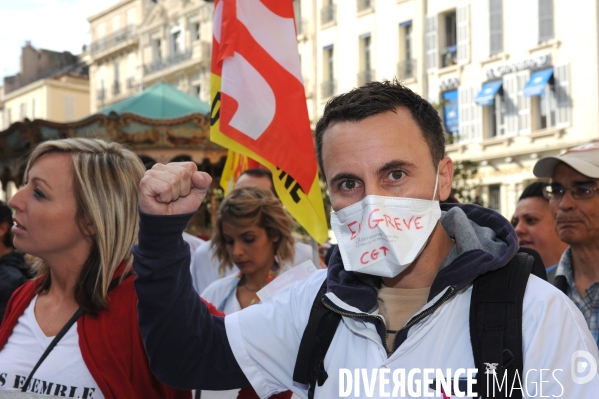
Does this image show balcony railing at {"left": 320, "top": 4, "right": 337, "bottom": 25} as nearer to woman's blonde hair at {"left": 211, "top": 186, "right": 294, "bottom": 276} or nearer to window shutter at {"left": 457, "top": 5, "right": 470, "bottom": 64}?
window shutter at {"left": 457, "top": 5, "right": 470, "bottom": 64}

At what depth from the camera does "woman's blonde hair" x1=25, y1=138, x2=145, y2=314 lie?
3.16 m

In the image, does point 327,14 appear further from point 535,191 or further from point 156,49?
point 535,191

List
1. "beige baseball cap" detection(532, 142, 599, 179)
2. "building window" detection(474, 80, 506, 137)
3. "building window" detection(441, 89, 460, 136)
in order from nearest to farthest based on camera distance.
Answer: "beige baseball cap" detection(532, 142, 599, 179) < "building window" detection(474, 80, 506, 137) < "building window" detection(441, 89, 460, 136)

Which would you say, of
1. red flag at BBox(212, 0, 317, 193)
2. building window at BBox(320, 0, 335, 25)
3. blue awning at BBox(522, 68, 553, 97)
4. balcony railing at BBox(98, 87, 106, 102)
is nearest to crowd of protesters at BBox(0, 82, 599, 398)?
red flag at BBox(212, 0, 317, 193)

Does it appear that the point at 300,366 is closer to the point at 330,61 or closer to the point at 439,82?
the point at 439,82

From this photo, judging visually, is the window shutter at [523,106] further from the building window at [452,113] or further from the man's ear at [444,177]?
the man's ear at [444,177]

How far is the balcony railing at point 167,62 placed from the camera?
39647 mm

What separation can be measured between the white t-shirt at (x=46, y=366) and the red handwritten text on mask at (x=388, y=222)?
48.5 inches

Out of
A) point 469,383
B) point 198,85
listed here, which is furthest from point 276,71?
point 198,85

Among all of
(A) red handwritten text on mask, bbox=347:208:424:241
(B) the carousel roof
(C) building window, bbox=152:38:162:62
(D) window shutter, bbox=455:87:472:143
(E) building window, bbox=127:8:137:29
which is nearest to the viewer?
(A) red handwritten text on mask, bbox=347:208:424:241

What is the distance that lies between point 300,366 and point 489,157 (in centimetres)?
2445

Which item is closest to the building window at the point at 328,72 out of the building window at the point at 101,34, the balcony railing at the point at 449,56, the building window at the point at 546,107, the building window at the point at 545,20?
the balcony railing at the point at 449,56

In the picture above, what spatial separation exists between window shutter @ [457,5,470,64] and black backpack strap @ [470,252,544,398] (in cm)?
2567

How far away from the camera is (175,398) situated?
2998 mm
